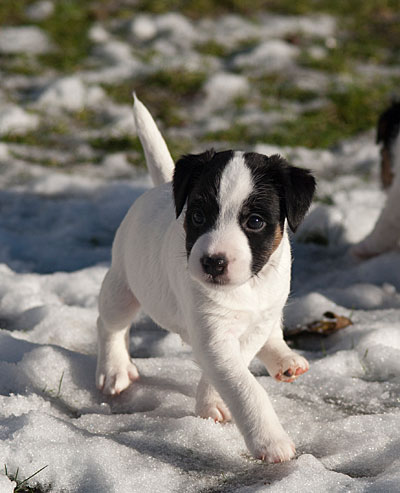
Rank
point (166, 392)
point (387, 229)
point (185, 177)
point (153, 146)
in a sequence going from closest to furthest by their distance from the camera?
point (185, 177), point (166, 392), point (153, 146), point (387, 229)

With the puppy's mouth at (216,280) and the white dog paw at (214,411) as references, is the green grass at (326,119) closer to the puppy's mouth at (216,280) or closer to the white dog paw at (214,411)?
the white dog paw at (214,411)

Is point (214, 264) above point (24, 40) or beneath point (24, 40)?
above

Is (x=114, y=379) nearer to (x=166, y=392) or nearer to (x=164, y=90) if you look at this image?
(x=166, y=392)

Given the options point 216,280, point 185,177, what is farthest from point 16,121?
point 216,280

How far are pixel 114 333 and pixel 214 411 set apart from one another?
0.69 meters

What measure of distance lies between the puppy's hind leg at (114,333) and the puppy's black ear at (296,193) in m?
1.06

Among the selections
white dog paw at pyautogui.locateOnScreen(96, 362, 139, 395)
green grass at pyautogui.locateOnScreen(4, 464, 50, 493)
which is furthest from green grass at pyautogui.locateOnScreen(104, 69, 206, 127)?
green grass at pyautogui.locateOnScreen(4, 464, 50, 493)

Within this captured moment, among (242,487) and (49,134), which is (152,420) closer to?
(242,487)

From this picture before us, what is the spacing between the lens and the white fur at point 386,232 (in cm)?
535

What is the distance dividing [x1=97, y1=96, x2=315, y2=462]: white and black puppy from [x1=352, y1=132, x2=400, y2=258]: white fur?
209 cm

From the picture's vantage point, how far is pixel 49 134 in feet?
23.4

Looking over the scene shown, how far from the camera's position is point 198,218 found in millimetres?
2855

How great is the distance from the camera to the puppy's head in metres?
2.72

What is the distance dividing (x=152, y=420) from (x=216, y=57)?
6.20 metres
